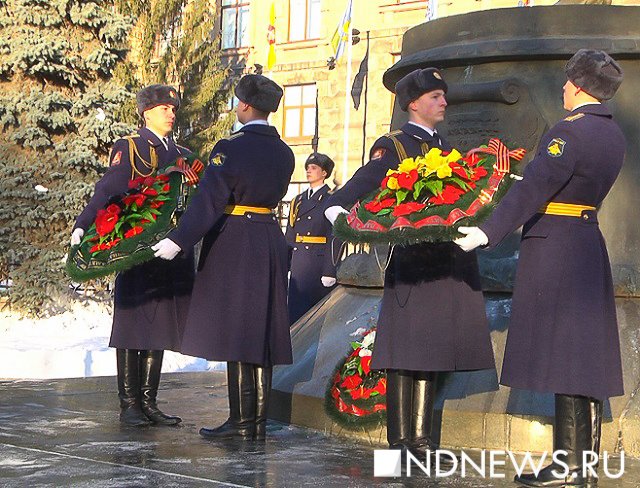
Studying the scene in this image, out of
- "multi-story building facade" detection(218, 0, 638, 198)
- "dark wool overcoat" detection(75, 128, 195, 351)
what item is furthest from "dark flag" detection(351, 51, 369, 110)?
"dark wool overcoat" detection(75, 128, 195, 351)

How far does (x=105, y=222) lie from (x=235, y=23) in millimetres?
30226

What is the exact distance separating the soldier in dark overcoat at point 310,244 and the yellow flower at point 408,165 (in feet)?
16.0

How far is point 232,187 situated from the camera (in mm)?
6262

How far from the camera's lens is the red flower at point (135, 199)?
6613 mm

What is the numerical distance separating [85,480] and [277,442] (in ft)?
4.54

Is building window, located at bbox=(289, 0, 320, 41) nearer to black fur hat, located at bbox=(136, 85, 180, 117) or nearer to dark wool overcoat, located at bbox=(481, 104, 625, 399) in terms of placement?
black fur hat, located at bbox=(136, 85, 180, 117)

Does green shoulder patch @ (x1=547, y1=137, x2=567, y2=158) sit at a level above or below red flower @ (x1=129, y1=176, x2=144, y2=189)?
below

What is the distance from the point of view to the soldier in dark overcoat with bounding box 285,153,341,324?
10.4 metres

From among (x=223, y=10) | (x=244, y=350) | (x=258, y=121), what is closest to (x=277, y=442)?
(x=244, y=350)

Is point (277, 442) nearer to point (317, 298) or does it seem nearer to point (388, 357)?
point (388, 357)

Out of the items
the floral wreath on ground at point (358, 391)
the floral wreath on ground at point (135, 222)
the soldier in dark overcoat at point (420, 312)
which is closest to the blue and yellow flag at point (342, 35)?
the floral wreath on ground at point (135, 222)

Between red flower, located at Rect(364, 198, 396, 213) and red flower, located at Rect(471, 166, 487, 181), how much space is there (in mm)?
361

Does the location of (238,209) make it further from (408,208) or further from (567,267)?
(567,267)

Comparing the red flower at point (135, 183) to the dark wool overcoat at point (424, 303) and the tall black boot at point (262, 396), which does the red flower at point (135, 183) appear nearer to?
the tall black boot at point (262, 396)
